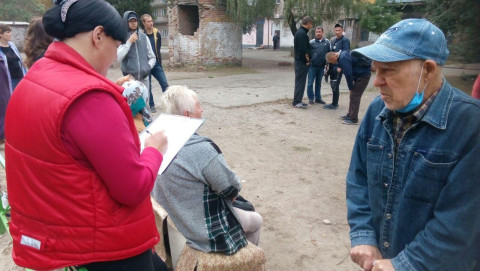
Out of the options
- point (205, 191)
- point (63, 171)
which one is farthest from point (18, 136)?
point (205, 191)

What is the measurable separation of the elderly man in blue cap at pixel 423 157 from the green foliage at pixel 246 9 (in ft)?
47.8

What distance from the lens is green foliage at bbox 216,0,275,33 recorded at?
15328 mm

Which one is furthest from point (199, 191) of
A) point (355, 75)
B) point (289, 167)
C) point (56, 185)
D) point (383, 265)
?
point (355, 75)

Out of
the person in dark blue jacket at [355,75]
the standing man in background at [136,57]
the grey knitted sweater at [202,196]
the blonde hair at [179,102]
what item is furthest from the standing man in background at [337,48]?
the grey knitted sweater at [202,196]

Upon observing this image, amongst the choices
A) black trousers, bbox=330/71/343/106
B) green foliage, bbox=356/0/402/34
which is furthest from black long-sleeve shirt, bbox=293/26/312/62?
green foliage, bbox=356/0/402/34

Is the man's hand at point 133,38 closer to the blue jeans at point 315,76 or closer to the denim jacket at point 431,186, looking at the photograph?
the blue jeans at point 315,76

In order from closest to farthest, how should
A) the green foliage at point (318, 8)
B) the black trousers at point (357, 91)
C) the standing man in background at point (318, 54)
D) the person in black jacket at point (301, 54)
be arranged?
the black trousers at point (357, 91) → the person in black jacket at point (301, 54) → the standing man in background at point (318, 54) → the green foliage at point (318, 8)

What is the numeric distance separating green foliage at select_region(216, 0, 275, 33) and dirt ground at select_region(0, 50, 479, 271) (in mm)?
6237

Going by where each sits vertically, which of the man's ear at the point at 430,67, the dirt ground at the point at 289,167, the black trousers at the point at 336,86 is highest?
the man's ear at the point at 430,67

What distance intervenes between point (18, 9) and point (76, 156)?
33.1 metres

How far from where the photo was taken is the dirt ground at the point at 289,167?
130 inches

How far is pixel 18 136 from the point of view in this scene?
1.38 meters

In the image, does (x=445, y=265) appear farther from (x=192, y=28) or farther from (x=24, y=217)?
(x=192, y=28)

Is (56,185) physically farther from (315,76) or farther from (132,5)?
(132,5)
